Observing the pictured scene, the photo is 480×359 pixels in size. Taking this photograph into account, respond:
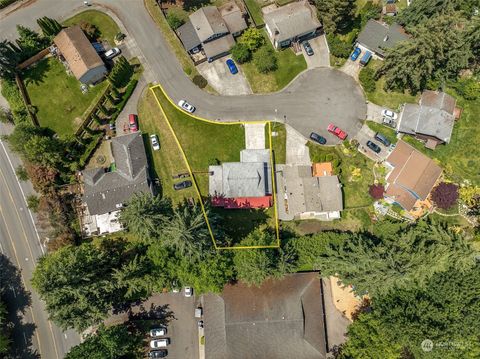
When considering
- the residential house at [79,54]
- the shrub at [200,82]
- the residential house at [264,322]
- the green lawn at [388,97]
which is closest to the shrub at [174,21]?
the shrub at [200,82]

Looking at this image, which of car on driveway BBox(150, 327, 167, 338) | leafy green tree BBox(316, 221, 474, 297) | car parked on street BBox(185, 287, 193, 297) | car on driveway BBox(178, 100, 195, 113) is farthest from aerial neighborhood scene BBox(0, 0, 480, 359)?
car parked on street BBox(185, 287, 193, 297)

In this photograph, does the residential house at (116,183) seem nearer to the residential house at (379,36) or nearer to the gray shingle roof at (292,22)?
the gray shingle roof at (292,22)

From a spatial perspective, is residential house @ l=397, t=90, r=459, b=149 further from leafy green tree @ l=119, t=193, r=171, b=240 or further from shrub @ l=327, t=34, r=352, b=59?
leafy green tree @ l=119, t=193, r=171, b=240

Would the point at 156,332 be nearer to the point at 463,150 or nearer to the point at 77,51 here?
the point at 77,51

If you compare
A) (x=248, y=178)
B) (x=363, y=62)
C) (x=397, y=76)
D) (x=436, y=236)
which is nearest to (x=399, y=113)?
(x=397, y=76)

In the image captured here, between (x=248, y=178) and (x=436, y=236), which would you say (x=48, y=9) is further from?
(x=436, y=236)

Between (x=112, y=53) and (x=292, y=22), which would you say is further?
(x=112, y=53)

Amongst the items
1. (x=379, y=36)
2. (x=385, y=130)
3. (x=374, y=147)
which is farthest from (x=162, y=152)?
(x=379, y=36)
